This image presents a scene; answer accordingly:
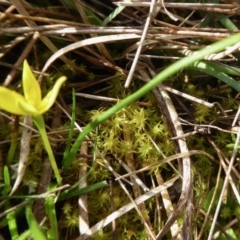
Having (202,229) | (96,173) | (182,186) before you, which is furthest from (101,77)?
(202,229)

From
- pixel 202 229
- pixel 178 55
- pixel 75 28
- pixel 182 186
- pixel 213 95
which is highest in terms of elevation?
pixel 75 28

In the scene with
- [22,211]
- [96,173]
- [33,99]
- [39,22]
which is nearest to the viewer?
[33,99]

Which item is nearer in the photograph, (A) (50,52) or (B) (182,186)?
(B) (182,186)

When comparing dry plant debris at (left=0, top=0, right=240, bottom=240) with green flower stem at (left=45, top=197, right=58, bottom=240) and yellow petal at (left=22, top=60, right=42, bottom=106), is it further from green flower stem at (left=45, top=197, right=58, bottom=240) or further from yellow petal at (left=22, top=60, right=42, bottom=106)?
yellow petal at (left=22, top=60, right=42, bottom=106)

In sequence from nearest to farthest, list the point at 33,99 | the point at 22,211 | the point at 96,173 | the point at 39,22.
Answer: the point at 33,99 < the point at 22,211 < the point at 96,173 < the point at 39,22

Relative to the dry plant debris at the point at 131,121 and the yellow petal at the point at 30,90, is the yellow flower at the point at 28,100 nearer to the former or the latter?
the yellow petal at the point at 30,90

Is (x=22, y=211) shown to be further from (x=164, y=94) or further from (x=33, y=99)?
(x=164, y=94)

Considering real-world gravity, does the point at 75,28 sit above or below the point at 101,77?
above

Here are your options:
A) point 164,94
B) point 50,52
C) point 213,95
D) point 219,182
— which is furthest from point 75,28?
point 219,182

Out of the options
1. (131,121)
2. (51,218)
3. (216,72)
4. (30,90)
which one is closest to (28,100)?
(30,90)
